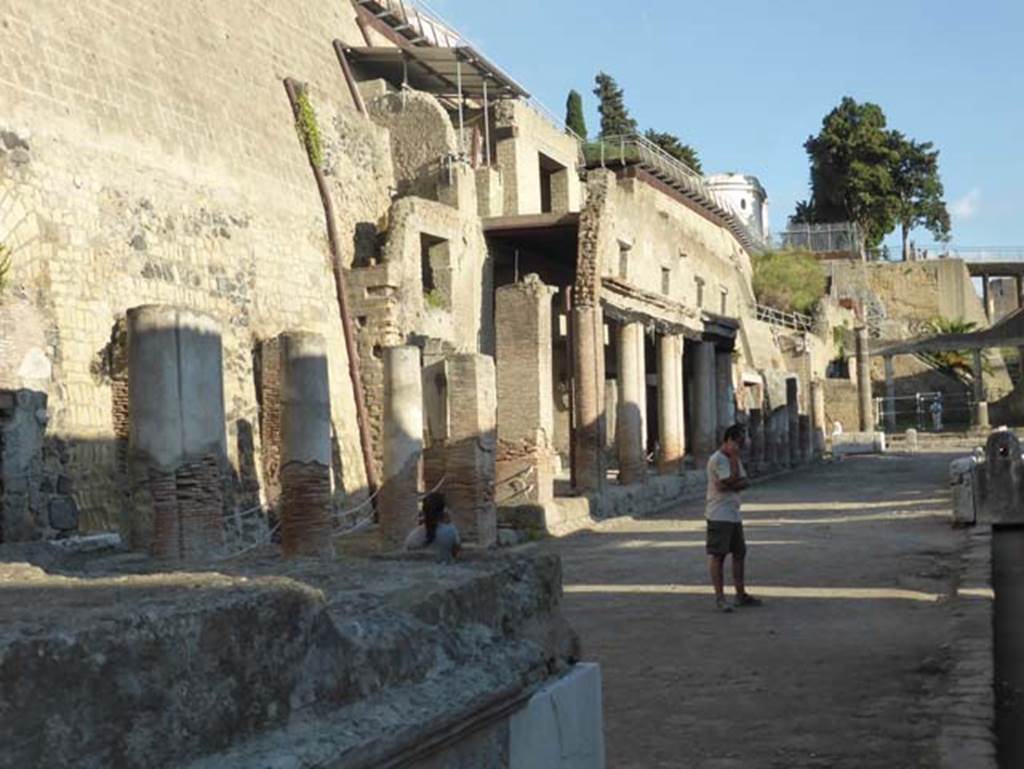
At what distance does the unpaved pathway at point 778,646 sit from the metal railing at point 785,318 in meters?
30.1

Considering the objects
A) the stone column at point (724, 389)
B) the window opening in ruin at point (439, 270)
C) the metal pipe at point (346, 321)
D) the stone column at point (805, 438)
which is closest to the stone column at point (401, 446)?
the metal pipe at point (346, 321)

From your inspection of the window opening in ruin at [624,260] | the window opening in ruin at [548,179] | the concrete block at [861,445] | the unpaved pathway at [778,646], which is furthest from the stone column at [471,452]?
the concrete block at [861,445]

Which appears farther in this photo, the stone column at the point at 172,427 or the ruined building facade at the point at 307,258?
the ruined building facade at the point at 307,258

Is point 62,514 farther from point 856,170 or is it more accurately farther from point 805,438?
point 856,170

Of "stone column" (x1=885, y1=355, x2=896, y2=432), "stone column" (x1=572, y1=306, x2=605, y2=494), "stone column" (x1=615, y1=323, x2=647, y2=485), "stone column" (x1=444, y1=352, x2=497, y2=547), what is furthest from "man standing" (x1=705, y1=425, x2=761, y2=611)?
"stone column" (x1=885, y1=355, x2=896, y2=432)

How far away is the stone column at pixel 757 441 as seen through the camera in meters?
27.8

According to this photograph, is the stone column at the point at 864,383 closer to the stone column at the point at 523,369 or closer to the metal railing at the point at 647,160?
the metal railing at the point at 647,160

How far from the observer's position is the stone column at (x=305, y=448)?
11.3 meters

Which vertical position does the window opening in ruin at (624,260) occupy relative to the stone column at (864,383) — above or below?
above

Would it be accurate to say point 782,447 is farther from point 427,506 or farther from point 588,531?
point 427,506

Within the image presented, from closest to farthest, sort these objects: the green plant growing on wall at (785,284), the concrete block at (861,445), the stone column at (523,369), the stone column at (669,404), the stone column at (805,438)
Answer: the stone column at (523,369) < the stone column at (669,404) < the stone column at (805,438) < the concrete block at (861,445) < the green plant growing on wall at (785,284)

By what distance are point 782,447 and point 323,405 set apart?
19818 mm

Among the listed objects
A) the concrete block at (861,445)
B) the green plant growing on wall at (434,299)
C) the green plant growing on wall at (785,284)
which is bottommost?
the concrete block at (861,445)

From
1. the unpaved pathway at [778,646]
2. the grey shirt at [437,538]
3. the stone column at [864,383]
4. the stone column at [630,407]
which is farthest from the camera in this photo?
the stone column at [864,383]
